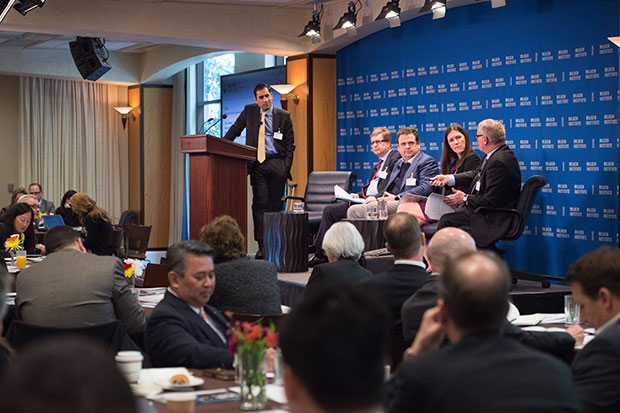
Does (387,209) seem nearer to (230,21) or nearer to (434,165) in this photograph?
(434,165)

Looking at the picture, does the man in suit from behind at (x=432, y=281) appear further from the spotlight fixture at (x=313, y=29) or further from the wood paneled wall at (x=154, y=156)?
the wood paneled wall at (x=154, y=156)

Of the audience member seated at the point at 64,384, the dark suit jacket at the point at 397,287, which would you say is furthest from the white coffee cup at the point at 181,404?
the dark suit jacket at the point at 397,287

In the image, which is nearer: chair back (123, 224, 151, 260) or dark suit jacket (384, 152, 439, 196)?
dark suit jacket (384, 152, 439, 196)

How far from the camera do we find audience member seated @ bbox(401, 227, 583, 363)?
2.94 m

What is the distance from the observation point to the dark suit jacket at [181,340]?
2.76m

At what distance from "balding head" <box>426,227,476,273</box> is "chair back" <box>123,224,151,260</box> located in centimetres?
555

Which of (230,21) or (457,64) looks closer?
(457,64)

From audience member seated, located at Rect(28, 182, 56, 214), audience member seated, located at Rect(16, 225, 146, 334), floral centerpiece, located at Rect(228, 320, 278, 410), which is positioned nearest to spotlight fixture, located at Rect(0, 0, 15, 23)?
audience member seated, located at Rect(16, 225, 146, 334)

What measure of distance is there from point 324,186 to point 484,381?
24.0ft

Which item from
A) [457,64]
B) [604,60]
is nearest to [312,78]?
[457,64]

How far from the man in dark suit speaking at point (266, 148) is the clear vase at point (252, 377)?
643 cm

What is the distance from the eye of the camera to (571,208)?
787 centimetres

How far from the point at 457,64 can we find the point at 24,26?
17.0 feet

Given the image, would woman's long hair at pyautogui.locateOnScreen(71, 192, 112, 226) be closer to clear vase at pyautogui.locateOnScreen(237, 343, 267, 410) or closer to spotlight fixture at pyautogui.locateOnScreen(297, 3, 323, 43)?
spotlight fixture at pyautogui.locateOnScreen(297, 3, 323, 43)
